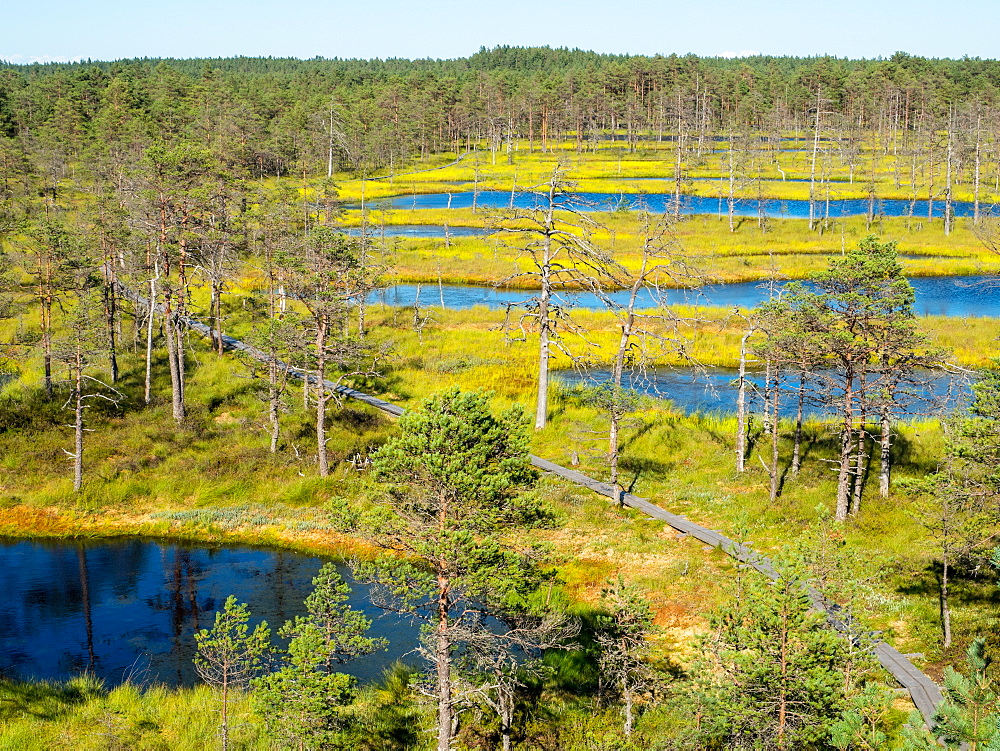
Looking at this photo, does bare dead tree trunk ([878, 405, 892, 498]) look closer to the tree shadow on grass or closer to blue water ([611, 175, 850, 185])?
the tree shadow on grass

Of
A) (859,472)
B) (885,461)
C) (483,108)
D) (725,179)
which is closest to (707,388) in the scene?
(885,461)

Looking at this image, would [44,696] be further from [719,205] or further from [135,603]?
[719,205]

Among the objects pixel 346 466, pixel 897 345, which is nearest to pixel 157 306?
pixel 346 466

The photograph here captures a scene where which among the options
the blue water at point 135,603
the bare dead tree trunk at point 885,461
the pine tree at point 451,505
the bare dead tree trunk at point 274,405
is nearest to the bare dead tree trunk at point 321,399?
the bare dead tree trunk at point 274,405

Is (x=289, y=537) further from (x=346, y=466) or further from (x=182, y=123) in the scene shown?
(x=182, y=123)

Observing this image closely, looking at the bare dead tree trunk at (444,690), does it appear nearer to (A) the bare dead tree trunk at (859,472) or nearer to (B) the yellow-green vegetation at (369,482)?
(B) the yellow-green vegetation at (369,482)

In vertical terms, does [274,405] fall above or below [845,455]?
below
